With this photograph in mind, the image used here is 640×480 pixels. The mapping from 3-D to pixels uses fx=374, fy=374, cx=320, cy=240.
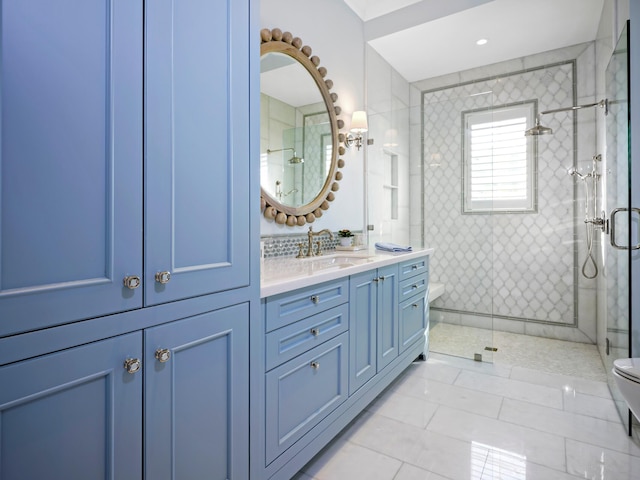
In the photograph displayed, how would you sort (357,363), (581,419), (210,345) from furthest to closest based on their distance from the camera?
(581,419) < (357,363) < (210,345)

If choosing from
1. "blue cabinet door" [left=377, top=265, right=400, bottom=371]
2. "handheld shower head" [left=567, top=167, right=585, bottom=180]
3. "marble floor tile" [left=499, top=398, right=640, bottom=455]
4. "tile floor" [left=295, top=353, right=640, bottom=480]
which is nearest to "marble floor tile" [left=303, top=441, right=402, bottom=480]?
"tile floor" [left=295, top=353, right=640, bottom=480]

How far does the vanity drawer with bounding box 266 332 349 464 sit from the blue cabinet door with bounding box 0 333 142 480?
0.57 m

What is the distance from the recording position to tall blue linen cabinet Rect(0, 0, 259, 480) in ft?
2.46

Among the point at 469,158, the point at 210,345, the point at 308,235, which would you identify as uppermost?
the point at 469,158

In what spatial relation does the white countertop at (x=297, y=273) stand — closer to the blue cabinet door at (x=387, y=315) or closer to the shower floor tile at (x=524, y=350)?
the blue cabinet door at (x=387, y=315)

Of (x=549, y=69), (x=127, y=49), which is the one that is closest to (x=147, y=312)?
(x=127, y=49)

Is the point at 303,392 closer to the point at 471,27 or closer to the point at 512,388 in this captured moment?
the point at 512,388

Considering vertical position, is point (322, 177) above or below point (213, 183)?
above

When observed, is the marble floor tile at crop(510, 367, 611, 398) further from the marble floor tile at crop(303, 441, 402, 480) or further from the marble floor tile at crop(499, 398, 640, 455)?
the marble floor tile at crop(303, 441, 402, 480)

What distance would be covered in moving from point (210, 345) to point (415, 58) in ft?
12.2

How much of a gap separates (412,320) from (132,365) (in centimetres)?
221

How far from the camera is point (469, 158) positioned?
134 inches

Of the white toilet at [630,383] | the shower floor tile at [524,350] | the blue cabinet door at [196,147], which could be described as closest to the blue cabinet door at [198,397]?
the blue cabinet door at [196,147]

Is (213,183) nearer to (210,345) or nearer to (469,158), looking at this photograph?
(210,345)
